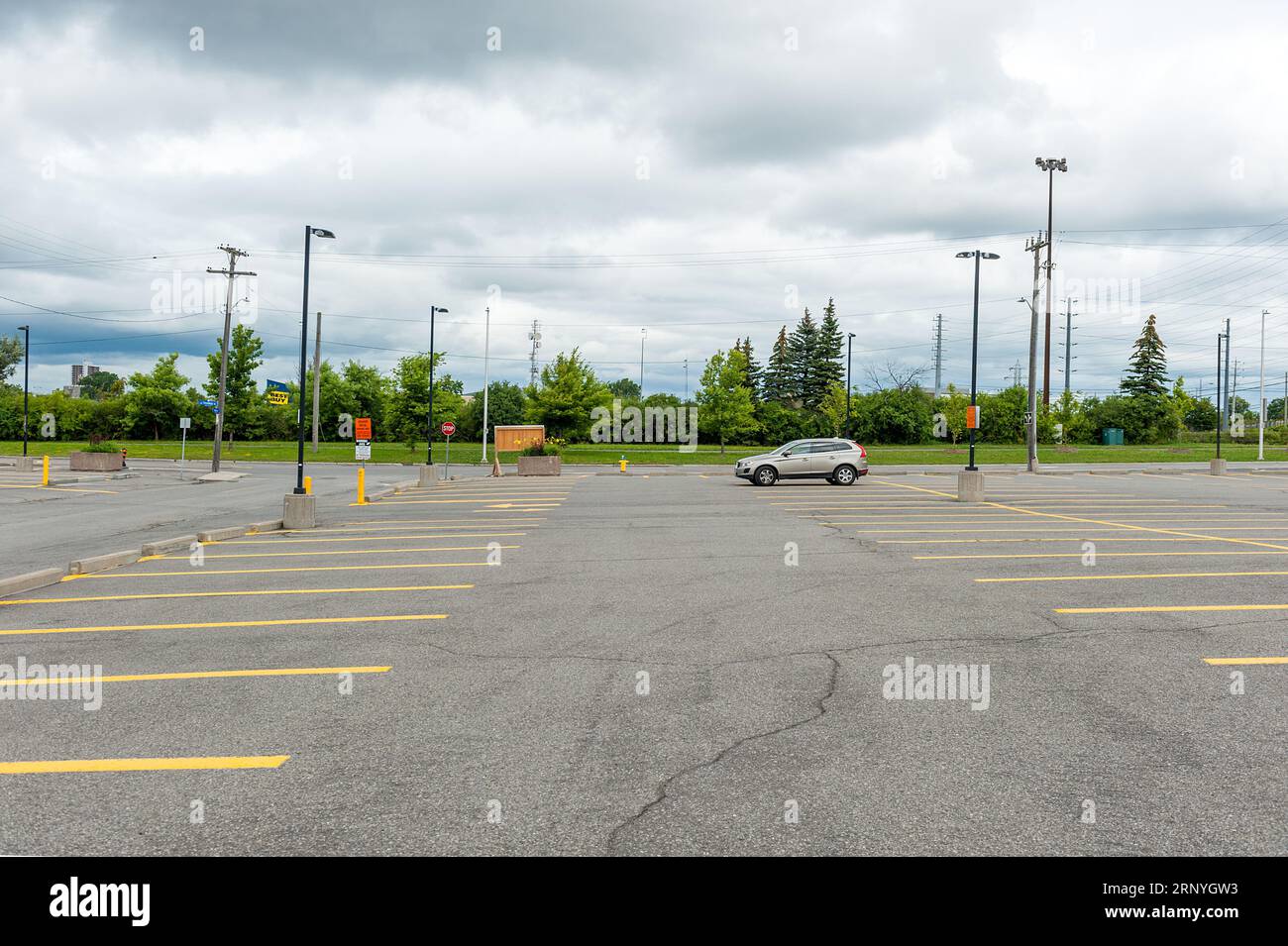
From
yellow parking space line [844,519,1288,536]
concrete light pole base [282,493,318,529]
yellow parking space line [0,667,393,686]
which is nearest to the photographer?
yellow parking space line [0,667,393,686]

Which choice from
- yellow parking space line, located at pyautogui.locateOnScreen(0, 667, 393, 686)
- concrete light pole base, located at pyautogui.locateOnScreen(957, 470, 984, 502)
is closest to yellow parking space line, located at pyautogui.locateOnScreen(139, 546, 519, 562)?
yellow parking space line, located at pyautogui.locateOnScreen(0, 667, 393, 686)

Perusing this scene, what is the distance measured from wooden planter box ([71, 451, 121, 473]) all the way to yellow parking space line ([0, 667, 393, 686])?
Answer: 41.4 m

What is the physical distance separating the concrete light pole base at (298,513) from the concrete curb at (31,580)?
6269mm

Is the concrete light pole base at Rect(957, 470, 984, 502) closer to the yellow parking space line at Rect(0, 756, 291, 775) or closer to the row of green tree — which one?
the yellow parking space line at Rect(0, 756, 291, 775)

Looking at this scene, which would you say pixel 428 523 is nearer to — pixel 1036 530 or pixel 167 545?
pixel 167 545

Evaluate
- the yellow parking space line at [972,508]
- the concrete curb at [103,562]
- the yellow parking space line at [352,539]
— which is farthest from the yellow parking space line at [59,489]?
the yellow parking space line at [972,508]

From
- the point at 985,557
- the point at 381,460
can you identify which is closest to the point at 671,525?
the point at 985,557

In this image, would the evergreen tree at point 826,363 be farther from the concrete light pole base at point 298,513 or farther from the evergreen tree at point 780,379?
the concrete light pole base at point 298,513

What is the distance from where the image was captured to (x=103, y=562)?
12875 millimetres

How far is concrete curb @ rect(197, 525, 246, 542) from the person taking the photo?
53.2 feet

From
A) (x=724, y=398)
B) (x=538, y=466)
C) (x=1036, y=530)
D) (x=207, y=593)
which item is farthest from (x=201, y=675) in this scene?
(x=724, y=398)

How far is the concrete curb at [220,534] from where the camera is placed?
1620 centimetres
